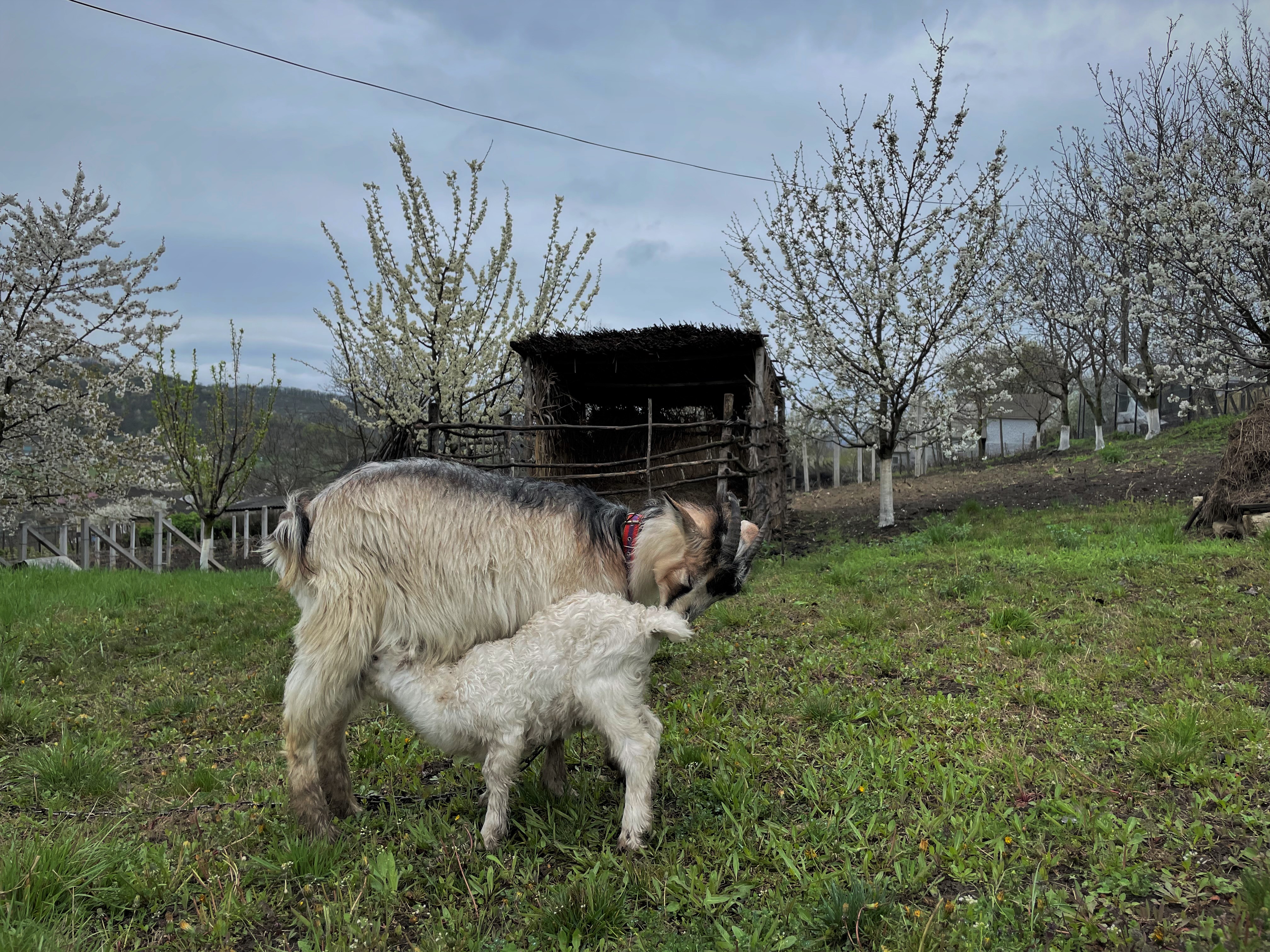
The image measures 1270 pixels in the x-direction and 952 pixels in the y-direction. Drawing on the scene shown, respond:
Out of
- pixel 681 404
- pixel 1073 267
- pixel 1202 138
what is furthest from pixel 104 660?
pixel 1073 267

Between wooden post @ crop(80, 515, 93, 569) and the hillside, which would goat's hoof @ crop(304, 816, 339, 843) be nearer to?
the hillside

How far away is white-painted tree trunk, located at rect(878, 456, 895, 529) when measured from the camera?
42.4 ft

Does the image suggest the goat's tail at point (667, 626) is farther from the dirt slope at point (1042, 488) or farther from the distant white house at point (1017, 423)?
the distant white house at point (1017, 423)

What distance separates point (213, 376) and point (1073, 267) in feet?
77.1

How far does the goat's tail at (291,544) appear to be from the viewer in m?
3.33

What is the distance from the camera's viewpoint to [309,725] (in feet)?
10.5

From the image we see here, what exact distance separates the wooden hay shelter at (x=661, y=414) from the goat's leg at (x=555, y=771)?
5.46 m

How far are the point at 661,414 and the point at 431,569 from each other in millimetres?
12117

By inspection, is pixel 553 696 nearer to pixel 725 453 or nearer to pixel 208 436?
pixel 725 453

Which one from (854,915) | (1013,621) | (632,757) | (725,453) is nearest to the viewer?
(854,915)

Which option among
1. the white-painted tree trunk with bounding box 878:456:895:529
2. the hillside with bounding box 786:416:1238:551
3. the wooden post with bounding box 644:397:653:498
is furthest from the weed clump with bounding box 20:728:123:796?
the white-painted tree trunk with bounding box 878:456:895:529

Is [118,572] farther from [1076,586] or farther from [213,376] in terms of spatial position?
[1076,586]

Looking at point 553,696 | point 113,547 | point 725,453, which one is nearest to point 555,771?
point 553,696

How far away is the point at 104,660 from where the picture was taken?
659 centimetres
